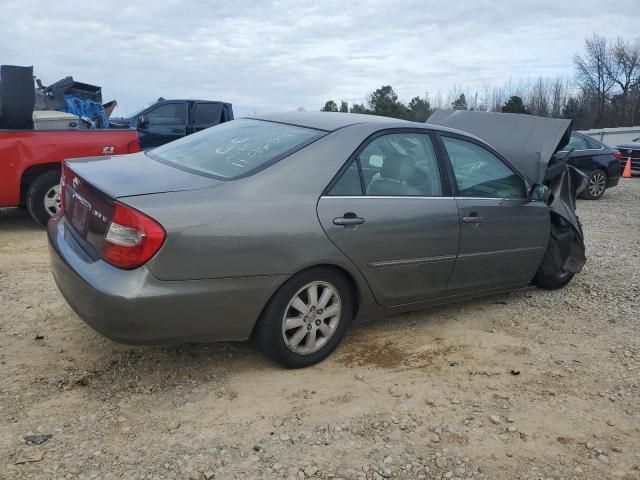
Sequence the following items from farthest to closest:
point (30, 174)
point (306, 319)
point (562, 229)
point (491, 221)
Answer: point (30, 174) → point (562, 229) → point (491, 221) → point (306, 319)

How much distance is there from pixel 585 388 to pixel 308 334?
172 centimetres

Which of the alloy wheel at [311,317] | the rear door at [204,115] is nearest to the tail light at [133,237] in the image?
the alloy wheel at [311,317]

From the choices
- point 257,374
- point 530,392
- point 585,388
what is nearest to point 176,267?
point 257,374

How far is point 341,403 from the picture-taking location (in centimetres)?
312

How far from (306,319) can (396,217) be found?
2.92 ft

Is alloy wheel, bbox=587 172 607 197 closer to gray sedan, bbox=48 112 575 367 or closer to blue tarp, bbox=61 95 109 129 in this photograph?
gray sedan, bbox=48 112 575 367

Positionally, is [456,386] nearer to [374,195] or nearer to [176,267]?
[374,195]

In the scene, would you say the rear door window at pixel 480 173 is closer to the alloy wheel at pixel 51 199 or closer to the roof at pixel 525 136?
the roof at pixel 525 136

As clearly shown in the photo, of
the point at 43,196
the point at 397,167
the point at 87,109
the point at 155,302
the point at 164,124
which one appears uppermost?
the point at 87,109

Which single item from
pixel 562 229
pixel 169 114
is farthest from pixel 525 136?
pixel 169 114

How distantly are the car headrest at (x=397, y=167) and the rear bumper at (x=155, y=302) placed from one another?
112 centimetres

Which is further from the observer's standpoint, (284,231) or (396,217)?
(396,217)

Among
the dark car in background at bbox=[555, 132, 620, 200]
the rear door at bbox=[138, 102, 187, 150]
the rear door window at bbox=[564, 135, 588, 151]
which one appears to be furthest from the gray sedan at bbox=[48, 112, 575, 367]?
the rear door window at bbox=[564, 135, 588, 151]

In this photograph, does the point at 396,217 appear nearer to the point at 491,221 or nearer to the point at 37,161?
the point at 491,221
